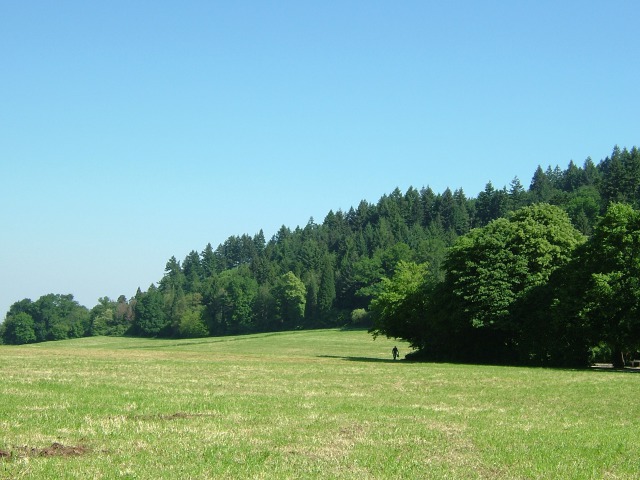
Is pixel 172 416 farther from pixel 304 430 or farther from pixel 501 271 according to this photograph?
pixel 501 271

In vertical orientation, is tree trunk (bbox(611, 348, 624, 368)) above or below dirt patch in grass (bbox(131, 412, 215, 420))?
below

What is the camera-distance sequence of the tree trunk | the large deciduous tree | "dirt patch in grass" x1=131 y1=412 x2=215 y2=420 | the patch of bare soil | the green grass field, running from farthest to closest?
the large deciduous tree < the tree trunk < "dirt patch in grass" x1=131 y1=412 x2=215 y2=420 < the patch of bare soil < the green grass field

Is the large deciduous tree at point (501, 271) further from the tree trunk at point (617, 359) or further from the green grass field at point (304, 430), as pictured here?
the green grass field at point (304, 430)

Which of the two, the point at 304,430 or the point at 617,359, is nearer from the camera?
the point at 304,430

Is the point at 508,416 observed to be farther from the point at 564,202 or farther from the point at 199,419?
the point at 564,202

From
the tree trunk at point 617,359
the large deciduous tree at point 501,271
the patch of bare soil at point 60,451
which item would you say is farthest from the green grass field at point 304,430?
the large deciduous tree at point 501,271

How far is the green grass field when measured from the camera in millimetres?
13922

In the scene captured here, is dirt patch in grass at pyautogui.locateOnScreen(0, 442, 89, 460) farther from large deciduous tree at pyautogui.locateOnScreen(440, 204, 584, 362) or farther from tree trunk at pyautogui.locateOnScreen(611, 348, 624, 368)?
tree trunk at pyautogui.locateOnScreen(611, 348, 624, 368)

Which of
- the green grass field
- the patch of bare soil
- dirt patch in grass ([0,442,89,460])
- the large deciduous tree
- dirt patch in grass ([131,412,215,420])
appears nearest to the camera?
the green grass field

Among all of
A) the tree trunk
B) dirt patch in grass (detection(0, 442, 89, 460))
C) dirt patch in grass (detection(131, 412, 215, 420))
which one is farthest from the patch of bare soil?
the tree trunk

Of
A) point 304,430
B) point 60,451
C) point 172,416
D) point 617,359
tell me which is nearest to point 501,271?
point 617,359

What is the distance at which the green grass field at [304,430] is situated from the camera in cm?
1392

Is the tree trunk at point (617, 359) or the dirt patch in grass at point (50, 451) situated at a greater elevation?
the dirt patch in grass at point (50, 451)

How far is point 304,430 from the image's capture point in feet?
61.3
